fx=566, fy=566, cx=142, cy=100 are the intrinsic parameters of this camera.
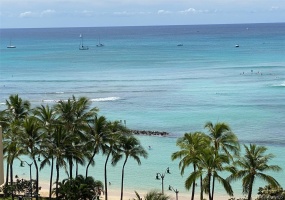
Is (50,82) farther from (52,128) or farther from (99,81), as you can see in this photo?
(52,128)

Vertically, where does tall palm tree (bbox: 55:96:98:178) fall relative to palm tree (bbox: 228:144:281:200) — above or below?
above

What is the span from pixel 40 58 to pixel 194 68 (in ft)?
177

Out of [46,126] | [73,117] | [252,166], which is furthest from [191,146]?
[46,126]

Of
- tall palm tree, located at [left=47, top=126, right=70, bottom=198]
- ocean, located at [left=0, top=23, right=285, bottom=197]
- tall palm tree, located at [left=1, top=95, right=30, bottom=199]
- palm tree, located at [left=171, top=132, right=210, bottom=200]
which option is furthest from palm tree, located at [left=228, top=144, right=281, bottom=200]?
tall palm tree, located at [left=1, top=95, right=30, bottom=199]

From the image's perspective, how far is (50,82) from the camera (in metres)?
110

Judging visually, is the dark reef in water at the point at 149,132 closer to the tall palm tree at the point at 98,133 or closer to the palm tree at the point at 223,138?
the tall palm tree at the point at 98,133

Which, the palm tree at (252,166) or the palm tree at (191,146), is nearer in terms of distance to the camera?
the palm tree at (252,166)

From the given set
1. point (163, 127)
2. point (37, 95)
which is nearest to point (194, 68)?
point (37, 95)

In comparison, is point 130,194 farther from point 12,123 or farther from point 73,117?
point 12,123

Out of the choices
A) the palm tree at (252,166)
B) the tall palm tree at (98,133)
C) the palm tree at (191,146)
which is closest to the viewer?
the palm tree at (252,166)

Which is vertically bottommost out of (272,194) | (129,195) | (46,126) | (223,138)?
(129,195)

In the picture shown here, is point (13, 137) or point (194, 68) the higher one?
point (194, 68)

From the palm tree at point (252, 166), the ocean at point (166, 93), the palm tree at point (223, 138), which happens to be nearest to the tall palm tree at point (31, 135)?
the palm tree at point (223, 138)

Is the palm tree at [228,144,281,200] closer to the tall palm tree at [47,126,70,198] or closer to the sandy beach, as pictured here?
the tall palm tree at [47,126,70,198]
